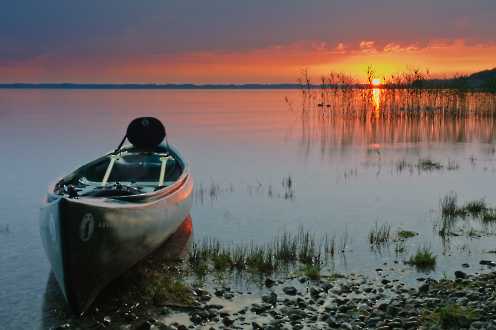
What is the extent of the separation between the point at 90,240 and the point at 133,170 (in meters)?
6.66

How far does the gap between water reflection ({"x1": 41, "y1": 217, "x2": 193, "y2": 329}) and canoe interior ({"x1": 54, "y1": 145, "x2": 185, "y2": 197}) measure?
1.95 m

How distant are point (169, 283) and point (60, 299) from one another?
6.26ft

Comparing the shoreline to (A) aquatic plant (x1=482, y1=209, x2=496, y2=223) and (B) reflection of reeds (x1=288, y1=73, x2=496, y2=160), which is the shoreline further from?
(B) reflection of reeds (x1=288, y1=73, x2=496, y2=160)

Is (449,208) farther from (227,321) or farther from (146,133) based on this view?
(227,321)

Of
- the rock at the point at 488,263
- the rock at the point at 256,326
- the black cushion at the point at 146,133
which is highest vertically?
the black cushion at the point at 146,133

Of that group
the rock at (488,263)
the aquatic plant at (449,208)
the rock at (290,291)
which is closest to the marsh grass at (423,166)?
the aquatic plant at (449,208)

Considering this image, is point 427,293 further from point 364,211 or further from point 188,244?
point 364,211

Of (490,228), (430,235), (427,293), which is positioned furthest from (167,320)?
(490,228)

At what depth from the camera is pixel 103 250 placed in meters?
8.91

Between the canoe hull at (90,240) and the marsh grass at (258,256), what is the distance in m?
1.50

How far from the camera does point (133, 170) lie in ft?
49.4

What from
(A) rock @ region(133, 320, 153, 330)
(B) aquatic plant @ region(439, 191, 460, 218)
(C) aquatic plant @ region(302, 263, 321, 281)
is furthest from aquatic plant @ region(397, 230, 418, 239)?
(A) rock @ region(133, 320, 153, 330)

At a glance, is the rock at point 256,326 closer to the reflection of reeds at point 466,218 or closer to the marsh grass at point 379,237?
the marsh grass at point 379,237

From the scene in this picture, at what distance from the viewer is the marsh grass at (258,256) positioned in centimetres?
1090
